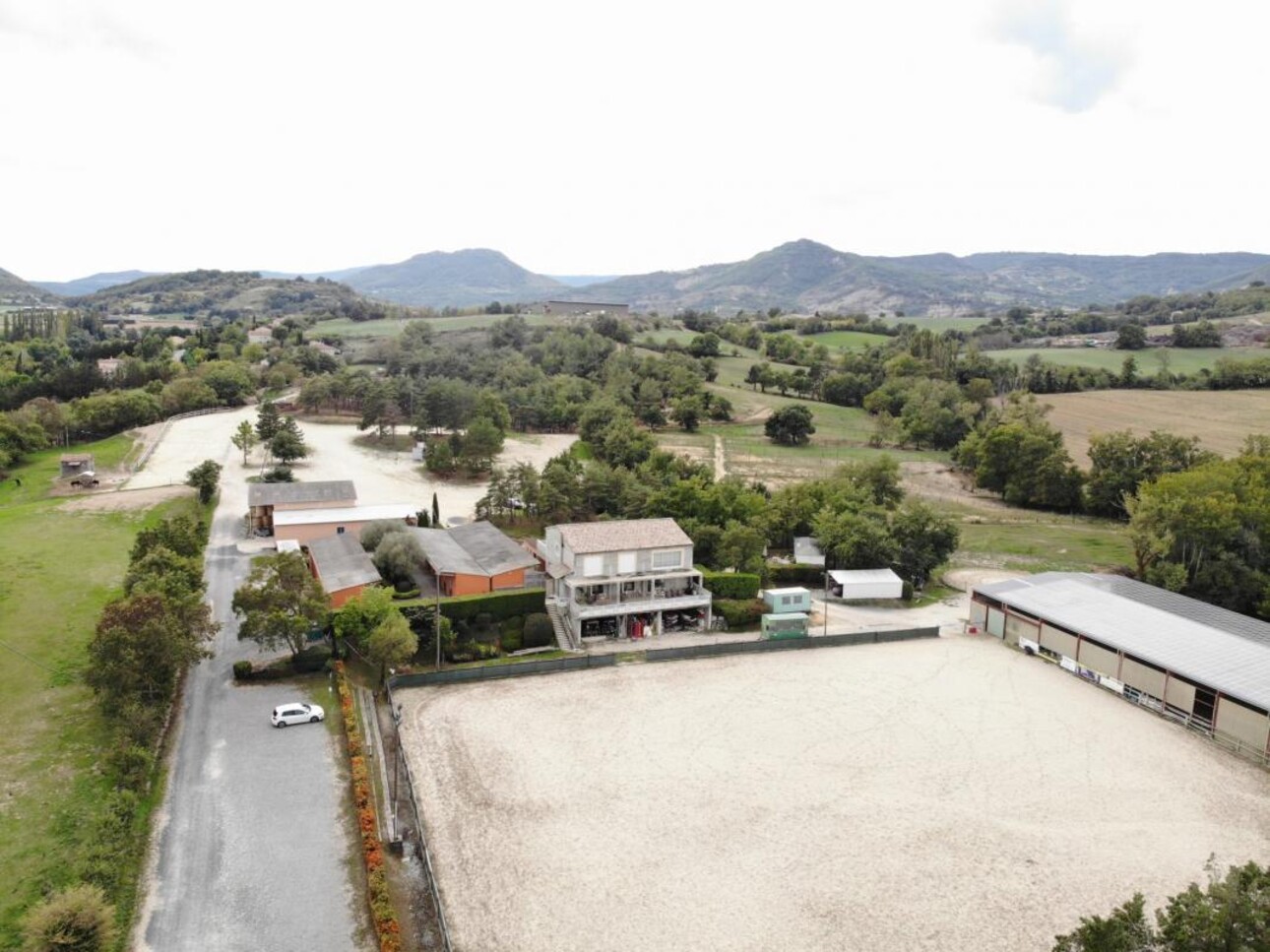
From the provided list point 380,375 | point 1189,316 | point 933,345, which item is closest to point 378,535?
point 380,375

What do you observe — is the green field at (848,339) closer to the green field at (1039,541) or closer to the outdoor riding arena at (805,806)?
the green field at (1039,541)

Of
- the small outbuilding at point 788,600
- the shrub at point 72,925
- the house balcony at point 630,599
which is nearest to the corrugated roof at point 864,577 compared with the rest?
the small outbuilding at point 788,600

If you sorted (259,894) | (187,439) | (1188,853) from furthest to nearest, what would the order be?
1. (187,439)
2. (1188,853)
3. (259,894)

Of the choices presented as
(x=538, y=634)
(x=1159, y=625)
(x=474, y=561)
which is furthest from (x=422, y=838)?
(x=1159, y=625)

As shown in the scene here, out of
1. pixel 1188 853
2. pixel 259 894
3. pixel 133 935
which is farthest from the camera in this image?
pixel 1188 853

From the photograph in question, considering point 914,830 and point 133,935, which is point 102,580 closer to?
point 133,935

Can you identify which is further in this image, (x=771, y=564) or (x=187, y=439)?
(x=187, y=439)

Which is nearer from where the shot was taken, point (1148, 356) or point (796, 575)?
point (796, 575)

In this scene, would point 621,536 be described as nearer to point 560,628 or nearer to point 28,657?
point 560,628
